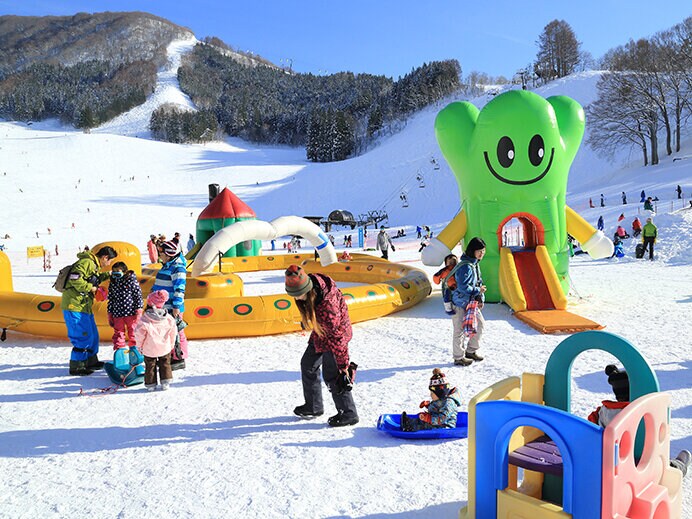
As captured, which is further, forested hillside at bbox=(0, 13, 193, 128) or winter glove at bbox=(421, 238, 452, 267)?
forested hillside at bbox=(0, 13, 193, 128)

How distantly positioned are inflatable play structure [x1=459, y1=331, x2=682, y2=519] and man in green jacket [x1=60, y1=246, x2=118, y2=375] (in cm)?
483

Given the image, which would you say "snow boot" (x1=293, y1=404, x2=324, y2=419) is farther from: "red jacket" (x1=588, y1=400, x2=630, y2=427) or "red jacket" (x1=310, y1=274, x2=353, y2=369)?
"red jacket" (x1=588, y1=400, x2=630, y2=427)

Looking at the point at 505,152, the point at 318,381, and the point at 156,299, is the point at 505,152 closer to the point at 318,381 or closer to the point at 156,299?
the point at 318,381

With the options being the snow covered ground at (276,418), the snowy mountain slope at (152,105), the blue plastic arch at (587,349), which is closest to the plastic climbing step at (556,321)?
the snow covered ground at (276,418)

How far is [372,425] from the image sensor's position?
4613 millimetres

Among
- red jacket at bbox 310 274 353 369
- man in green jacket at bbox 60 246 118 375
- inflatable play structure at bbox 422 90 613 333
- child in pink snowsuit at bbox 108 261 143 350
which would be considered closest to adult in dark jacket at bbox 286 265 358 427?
red jacket at bbox 310 274 353 369

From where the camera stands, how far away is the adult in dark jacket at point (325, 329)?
4.29 meters

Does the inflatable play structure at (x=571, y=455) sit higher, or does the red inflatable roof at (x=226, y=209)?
the red inflatable roof at (x=226, y=209)

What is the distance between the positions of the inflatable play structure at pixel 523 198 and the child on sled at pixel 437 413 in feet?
15.1

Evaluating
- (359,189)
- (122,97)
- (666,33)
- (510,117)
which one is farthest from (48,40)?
(510,117)

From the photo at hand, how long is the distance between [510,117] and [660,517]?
7559 millimetres

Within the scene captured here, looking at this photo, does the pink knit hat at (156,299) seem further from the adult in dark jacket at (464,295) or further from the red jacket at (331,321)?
the adult in dark jacket at (464,295)

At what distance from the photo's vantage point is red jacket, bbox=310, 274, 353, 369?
442 cm

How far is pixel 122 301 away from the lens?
624 centimetres
